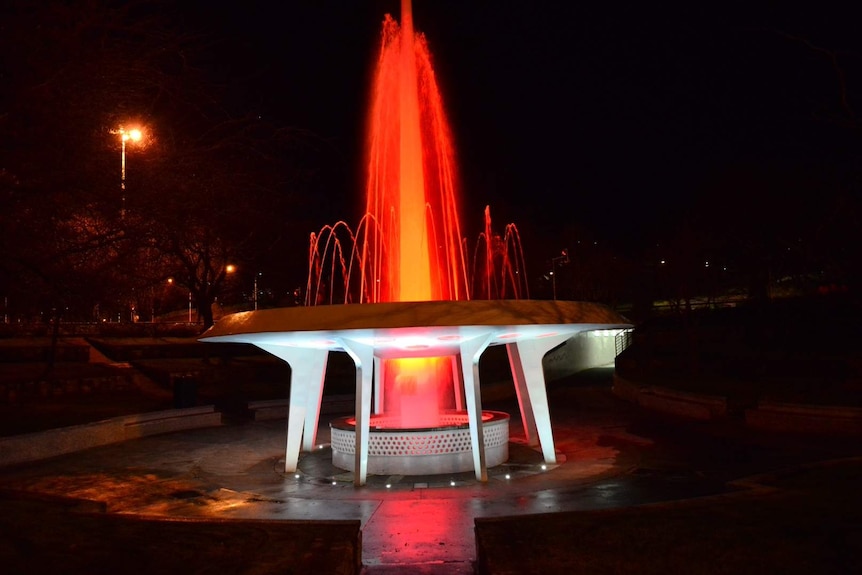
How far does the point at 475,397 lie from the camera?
13.2 metres

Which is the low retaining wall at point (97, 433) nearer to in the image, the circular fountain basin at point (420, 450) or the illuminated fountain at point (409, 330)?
the illuminated fountain at point (409, 330)

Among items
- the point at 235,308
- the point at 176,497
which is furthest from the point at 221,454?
the point at 235,308

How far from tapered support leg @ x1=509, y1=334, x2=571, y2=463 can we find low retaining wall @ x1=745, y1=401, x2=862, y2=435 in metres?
6.72

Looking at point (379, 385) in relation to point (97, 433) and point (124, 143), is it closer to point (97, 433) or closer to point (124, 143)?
point (97, 433)

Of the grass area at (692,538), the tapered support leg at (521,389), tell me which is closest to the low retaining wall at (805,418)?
the tapered support leg at (521,389)

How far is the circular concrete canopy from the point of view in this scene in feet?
36.3

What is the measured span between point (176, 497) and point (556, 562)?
7.92 metres

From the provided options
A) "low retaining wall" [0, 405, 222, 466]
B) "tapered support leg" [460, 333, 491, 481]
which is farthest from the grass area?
"low retaining wall" [0, 405, 222, 466]

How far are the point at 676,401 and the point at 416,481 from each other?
40.0 feet

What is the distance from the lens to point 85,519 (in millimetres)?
8258

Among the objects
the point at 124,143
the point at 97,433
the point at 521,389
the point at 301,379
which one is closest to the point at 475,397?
the point at 521,389

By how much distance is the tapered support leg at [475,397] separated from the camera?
42.3 feet

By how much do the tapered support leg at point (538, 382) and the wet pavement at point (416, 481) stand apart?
0.48 metres

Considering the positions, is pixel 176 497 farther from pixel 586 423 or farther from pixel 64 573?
pixel 586 423
